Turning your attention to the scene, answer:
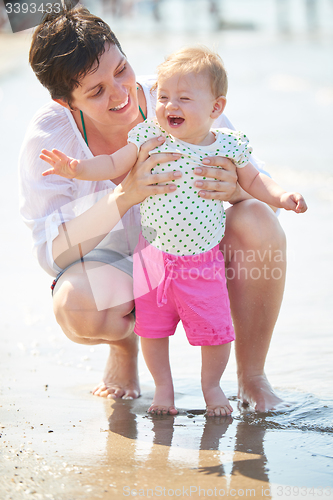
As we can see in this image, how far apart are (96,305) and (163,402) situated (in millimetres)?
429

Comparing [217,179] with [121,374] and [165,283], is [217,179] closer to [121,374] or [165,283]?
[165,283]

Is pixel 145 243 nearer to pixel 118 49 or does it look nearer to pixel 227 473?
pixel 118 49

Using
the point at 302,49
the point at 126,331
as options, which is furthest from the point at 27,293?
the point at 302,49

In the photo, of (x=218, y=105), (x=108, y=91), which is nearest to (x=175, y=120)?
(x=218, y=105)

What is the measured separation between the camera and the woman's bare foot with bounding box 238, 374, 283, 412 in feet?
7.34

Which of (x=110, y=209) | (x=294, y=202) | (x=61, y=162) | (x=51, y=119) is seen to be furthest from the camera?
(x=51, y=119)

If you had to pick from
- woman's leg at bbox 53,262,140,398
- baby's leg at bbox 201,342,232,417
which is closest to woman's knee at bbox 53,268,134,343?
woman's leg at bbox 53,262,140,398

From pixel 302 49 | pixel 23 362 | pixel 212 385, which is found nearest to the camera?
pixel 212 385

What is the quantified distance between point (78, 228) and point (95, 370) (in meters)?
0.77

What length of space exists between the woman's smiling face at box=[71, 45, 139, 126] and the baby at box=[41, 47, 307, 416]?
16cm

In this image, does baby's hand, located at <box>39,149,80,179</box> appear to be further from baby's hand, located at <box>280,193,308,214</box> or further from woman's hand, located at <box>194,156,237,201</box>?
baby's hand, located at <box>280,193,308,214</box>

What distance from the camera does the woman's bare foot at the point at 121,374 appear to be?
2.50 m

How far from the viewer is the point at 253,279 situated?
7.71 feet

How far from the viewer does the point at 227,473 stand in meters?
1.68
